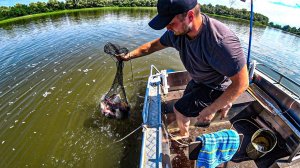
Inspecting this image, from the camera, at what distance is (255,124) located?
13.8 ft

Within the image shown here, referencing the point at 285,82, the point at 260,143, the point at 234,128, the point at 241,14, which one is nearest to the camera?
the point at 260,143

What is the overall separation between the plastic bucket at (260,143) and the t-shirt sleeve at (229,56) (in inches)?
92.6

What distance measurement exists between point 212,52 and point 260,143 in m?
2.90

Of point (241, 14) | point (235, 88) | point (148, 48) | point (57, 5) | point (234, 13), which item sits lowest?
point (235, 88)

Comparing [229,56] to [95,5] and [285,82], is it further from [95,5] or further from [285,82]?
[95,5]

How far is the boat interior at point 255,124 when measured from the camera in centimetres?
335

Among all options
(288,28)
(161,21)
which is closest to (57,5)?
(161,21)

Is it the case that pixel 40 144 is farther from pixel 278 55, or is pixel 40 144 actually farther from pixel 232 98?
pixel 278 55

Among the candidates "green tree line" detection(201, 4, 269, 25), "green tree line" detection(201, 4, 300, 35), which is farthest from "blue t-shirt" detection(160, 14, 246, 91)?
"green tree line" detection(201, 4, 269, 25)

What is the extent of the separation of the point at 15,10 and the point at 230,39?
31.7 m

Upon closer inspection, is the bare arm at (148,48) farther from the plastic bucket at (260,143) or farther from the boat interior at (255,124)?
the plastic bucket at (260,143)

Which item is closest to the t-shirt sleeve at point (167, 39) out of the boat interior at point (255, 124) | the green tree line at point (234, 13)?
the boat interior at point (255, 124)

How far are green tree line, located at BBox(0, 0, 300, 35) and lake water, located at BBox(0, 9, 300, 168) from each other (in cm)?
1507

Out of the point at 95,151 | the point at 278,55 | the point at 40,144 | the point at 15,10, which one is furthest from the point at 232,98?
the point at 15,10
